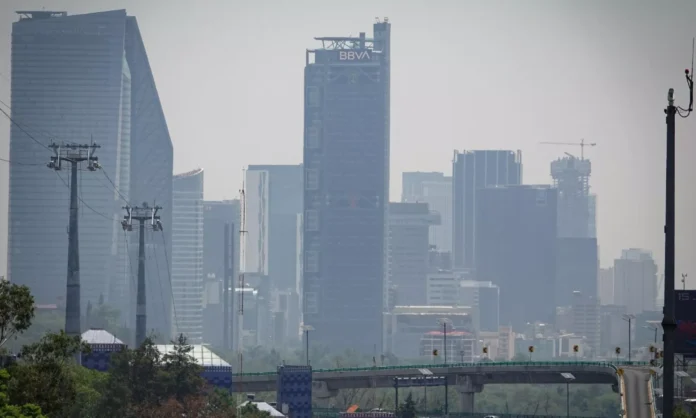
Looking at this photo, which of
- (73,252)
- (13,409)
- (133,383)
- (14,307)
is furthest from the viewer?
(73,252)

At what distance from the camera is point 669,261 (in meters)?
51.4

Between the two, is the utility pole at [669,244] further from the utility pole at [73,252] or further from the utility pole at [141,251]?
the utility pole at [141,251]

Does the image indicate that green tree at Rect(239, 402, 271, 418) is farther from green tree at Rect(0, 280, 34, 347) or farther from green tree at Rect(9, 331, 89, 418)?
green tree at Rect(0, 280, 34, 347)

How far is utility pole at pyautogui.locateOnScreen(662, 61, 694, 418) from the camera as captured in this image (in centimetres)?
4953

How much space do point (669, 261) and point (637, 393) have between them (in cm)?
10545

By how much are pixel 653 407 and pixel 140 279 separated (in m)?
57.5

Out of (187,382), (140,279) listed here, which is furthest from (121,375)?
(140,279)

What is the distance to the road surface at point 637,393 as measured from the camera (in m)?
140

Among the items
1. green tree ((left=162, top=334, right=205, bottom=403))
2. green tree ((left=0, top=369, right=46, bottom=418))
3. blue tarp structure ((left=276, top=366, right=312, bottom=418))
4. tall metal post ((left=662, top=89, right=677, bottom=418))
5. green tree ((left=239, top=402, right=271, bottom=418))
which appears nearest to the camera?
tall metal post ((left=662, top=89, right=677, bottom=418))

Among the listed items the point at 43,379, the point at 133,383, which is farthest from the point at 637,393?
the point at 43,379

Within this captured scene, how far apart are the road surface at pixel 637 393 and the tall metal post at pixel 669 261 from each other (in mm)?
85214

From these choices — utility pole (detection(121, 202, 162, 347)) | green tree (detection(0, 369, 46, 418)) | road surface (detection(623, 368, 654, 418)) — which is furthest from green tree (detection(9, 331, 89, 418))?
utility pole (detection(121, 202, 162, 347))

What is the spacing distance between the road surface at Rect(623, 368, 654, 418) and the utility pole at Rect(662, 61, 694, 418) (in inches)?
3357

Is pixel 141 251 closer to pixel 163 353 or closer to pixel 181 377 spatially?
pixel 163 353
